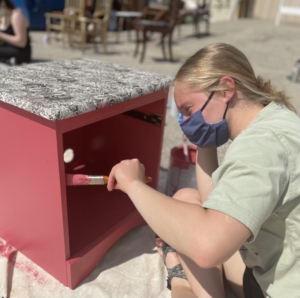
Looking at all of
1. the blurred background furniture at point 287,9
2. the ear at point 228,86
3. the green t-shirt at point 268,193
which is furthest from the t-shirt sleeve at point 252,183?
the blurred background furniture at point 287,9

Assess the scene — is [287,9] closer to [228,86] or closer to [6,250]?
[228,86]

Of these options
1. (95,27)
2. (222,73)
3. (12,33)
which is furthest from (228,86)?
(95,27)

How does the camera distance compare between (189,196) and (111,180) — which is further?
(189,196)

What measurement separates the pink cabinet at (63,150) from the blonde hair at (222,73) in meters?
0.28

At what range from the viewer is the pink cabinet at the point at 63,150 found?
0.93m

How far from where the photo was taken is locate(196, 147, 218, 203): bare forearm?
3.69 feet

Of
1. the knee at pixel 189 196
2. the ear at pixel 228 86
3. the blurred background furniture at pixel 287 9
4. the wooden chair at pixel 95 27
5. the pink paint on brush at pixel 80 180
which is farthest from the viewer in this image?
the blurred background furniture at pixel 287 9

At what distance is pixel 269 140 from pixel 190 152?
1.01 meters

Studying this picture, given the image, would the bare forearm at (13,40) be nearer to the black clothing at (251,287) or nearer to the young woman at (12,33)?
the young woman at (12,33)

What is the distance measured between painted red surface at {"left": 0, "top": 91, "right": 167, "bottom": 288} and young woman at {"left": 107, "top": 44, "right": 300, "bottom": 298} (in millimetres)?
225

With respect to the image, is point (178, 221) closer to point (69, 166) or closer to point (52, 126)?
point (52, 126)

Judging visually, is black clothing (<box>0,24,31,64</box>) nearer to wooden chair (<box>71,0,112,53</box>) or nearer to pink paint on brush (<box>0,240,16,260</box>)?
pink paint on brush (<box>0,240,16,260</box>)

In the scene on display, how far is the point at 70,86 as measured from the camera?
43.1 inches

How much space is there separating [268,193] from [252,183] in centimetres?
4
